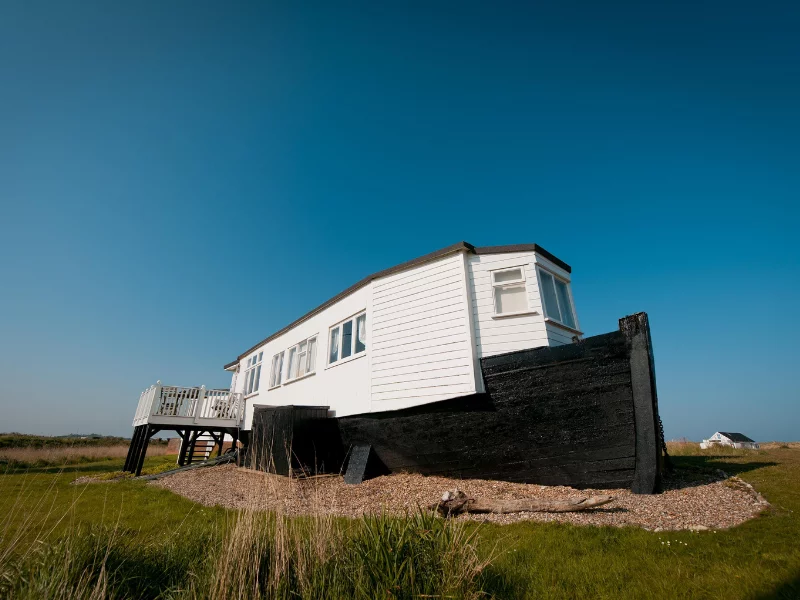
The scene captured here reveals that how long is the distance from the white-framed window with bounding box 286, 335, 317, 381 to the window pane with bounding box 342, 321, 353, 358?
1922mm

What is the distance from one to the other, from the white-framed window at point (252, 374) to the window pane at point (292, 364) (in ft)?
12.6

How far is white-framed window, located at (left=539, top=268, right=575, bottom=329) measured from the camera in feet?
29.6

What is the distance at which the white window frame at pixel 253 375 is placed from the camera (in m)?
19.2

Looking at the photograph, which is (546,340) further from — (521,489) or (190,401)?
(190,401)

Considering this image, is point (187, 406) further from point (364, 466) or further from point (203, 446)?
point (364, 466)

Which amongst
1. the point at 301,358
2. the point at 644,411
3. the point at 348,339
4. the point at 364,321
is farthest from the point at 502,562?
the point at 301,358

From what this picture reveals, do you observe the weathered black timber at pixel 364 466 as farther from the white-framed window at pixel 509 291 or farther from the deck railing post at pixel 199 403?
the deck railing post at pixel 199 403

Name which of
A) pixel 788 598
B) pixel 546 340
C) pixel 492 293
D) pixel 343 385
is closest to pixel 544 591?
pixel 788 598

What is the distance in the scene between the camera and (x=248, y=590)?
3.13 metres

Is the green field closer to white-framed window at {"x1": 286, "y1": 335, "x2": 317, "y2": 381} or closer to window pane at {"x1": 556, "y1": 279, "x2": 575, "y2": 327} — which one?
window pane at {"x1": 556, "y1": 279, "x2": 575, "y2": 327}

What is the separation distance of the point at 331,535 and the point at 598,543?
316cm

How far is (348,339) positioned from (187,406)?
9.22m

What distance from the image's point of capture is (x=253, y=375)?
65.6 feet

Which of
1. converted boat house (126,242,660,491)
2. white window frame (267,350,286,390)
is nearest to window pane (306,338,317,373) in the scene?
converted boat house (126,242,660,491)
